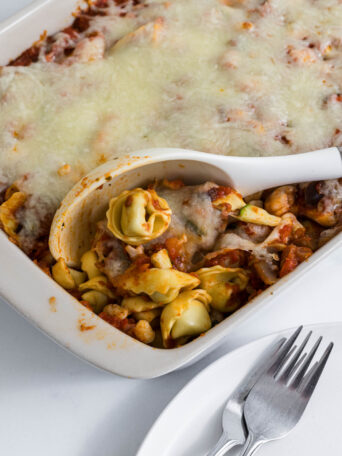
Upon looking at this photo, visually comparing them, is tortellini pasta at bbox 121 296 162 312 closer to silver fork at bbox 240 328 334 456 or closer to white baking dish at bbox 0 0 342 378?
white baking dish at bbox 0 0 342 378

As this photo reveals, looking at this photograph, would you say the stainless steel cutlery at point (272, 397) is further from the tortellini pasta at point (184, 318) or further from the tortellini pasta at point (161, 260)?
the tortellini pasta at point (161, 260)

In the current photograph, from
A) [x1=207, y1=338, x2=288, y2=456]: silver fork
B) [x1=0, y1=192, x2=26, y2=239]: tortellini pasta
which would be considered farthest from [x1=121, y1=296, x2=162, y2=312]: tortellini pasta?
[x1=0, y1=192, x2=26, y2=239]: tortellini pasta

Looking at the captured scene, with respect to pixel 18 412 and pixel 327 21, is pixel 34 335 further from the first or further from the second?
pixel 327 21

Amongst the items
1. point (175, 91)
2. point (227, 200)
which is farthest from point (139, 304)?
point (175, 91)

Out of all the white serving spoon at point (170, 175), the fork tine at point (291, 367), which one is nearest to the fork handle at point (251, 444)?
the fork tine at point (291, 367)

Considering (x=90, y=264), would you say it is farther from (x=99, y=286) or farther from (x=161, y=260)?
(x=161, y=260)

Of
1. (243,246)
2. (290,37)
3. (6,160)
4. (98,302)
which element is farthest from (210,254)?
(290,37)
